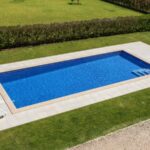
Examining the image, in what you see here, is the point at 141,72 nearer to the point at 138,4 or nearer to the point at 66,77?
the point at 66,77

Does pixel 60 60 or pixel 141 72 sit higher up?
pixel 60 60

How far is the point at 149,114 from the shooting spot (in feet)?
42.8

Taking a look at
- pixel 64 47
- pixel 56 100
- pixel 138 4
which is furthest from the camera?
pixel 138 4

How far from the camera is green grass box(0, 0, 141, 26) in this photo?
86.4ft

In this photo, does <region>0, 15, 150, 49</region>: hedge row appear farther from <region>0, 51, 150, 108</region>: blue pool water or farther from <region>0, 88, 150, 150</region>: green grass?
Result: <region>0, 88, 150, 150</region>: green grass

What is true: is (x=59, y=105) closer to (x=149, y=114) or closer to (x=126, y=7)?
(x=149, y=114)

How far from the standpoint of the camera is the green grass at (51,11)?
86.4ft

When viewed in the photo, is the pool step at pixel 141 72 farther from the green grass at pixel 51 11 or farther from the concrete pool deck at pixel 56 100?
the green grass at pixel 51 11

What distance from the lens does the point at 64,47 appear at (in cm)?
2034

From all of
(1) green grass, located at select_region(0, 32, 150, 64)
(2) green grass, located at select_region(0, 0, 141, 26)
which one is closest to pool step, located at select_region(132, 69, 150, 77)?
(1) green grass, located at select_region(0, 32, 150, 64)

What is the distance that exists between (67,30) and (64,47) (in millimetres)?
1535

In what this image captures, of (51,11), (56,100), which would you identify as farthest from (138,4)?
(56,100)

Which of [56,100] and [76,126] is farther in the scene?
[56,100]

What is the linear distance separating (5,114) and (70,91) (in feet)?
14.1
